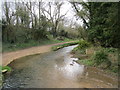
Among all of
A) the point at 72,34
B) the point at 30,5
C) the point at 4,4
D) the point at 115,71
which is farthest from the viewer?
the point at 72,34

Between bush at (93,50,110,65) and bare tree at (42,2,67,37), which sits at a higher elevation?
bare tree at (42,2,67,37)

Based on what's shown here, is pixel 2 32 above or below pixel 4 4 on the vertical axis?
below

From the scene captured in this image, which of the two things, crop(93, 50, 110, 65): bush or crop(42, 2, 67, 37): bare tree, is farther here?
crop(42, 2, 67, 37): bare tree

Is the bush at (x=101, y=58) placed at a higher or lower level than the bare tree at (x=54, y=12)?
lower

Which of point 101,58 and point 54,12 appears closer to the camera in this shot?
point 101,58

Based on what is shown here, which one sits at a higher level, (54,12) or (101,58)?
(54,12)

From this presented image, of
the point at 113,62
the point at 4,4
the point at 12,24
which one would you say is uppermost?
the point at 4,4

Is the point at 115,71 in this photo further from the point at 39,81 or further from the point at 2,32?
the point at 2,32

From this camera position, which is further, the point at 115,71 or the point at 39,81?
the point at 115,71

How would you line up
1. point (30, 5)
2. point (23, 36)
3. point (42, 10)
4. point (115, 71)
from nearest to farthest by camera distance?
point (115, 71) → point (23, 36) → point (30, 5) → point (42, 10)

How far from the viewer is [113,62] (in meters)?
5.53

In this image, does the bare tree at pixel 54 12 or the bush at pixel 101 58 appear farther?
the bare tree at pixel 54 12

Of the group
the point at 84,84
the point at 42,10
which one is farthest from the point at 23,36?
the point at 84,84

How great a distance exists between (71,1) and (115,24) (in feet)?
29.2
